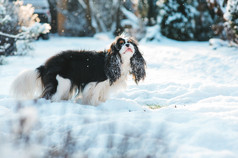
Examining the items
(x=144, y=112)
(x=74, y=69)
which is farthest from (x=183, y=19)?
(x=144, y=112)

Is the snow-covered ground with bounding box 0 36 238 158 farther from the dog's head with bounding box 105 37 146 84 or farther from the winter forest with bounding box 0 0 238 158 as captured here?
the dog's head with bounding box 105 37 146 84

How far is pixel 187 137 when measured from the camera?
266cm

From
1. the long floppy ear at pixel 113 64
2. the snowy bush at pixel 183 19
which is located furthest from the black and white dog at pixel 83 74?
the snowy bush at pixel 183 19

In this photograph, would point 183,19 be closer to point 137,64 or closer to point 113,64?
point 137,64

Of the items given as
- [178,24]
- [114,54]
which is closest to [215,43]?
[178,24]

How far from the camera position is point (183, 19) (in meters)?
11.7

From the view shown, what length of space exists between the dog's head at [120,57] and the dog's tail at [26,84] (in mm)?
999

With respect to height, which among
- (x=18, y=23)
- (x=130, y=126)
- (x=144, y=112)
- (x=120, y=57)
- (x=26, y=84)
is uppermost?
(x=18, y=23)

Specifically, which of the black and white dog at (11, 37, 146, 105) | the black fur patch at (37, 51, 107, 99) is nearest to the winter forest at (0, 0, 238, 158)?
the black and white dog at (11, 37, 146, 105)

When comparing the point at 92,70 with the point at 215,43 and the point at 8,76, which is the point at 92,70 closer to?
the point at 8,76

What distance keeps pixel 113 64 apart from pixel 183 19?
333 inches

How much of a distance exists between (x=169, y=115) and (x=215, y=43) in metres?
6.76

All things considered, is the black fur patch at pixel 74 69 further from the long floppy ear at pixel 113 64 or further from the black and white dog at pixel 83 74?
the long floppy ear at pixel 113 64

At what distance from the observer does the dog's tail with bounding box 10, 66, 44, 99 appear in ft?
13.2
